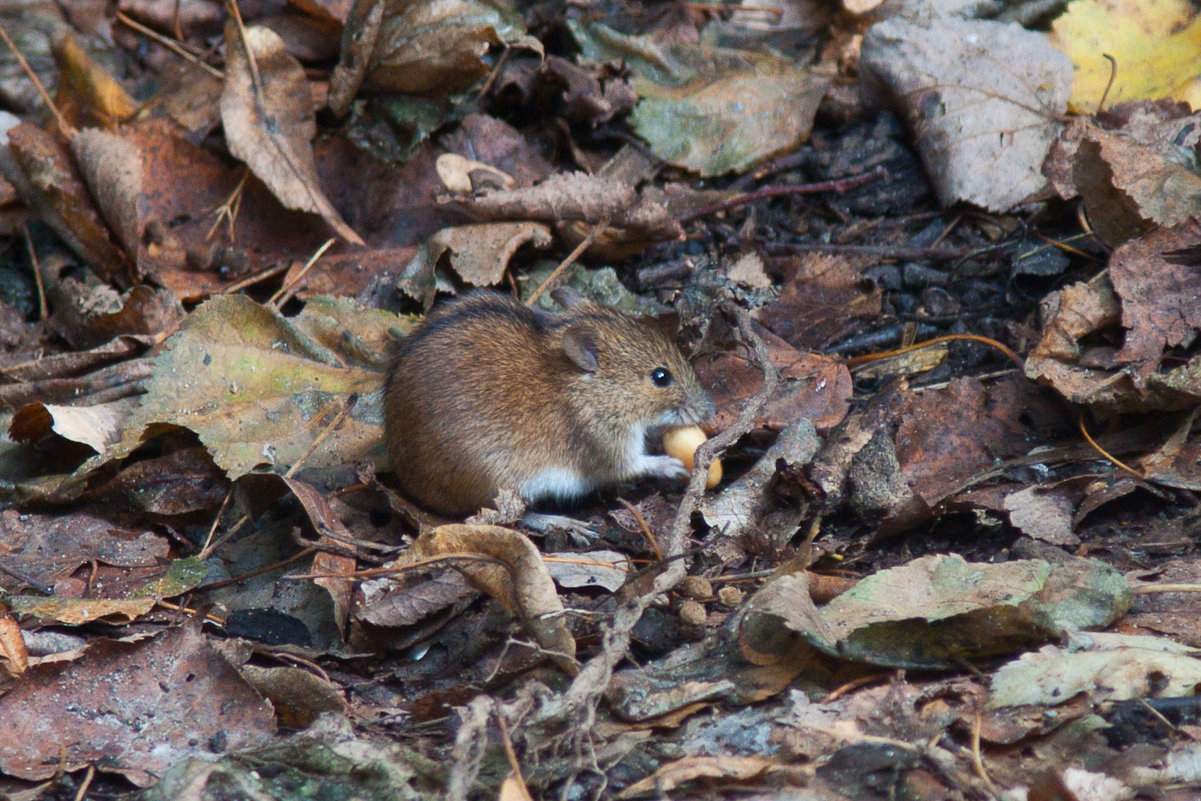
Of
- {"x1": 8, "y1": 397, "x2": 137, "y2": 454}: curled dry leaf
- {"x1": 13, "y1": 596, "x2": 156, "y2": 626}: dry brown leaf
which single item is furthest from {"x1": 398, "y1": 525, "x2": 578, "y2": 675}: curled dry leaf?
{"x1": 8, "y1": 397, "x2": 137, "y2": 454}: curled dry leaf

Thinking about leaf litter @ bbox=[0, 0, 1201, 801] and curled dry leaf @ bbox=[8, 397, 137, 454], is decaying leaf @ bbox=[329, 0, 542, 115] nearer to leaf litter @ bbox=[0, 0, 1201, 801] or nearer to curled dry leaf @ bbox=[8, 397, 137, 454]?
leaf litter @ bbox=[0, 0, 1201, 801]

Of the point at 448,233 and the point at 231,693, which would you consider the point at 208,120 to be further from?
the point at 231,693

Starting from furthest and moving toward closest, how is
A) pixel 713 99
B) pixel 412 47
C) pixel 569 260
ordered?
pixel 713 99, pixel 412 47, pixel 569 260

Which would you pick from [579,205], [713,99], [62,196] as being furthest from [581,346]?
[62,196]

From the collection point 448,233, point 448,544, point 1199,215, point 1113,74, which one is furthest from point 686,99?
point 448,544

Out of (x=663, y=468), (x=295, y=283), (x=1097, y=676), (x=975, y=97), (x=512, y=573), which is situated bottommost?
(x=663, y=468)

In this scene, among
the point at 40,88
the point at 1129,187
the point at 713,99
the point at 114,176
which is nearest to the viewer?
the point at 1129,187

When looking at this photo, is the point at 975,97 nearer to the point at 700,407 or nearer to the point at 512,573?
the point at 700,407
